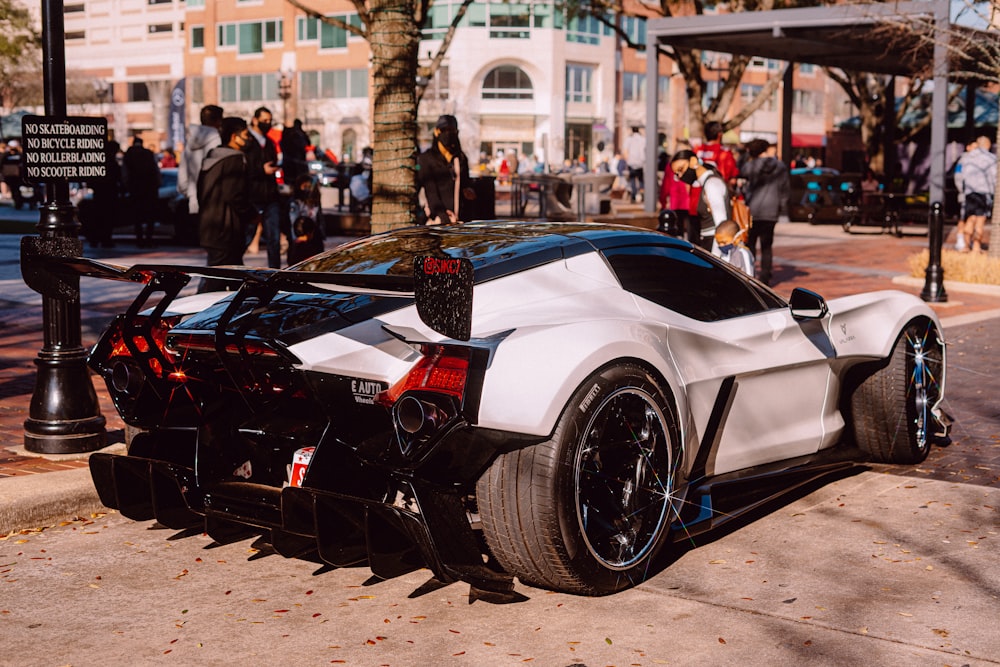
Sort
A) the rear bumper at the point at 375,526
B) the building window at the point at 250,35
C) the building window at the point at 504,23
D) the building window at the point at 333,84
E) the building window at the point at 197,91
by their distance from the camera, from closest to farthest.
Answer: the rear bumper at the point at 375,526
the building window at the point at 504,23
the building window at the point at 333,84
the building window at the point at 250,35
the building window at the point at 197,91

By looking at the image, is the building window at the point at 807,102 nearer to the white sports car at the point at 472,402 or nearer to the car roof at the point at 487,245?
the car roof at the point at 487,245

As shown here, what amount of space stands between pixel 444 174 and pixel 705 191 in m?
2.73

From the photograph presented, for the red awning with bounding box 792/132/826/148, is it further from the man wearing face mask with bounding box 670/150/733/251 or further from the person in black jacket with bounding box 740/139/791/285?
the man wearing face mask with bounding box 670/150/733/251

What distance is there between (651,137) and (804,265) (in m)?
3.99

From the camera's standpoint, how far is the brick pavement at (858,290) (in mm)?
7066

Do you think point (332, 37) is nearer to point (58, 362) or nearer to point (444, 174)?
point (444, 174)

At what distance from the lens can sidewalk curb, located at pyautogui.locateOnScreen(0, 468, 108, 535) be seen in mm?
5898

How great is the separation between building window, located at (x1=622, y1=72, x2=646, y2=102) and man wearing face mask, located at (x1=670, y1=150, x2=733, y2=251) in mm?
70605

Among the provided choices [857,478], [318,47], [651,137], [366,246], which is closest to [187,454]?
[366,246]

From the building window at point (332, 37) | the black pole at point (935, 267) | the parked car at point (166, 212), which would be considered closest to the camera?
the black pole at point (935, 267)

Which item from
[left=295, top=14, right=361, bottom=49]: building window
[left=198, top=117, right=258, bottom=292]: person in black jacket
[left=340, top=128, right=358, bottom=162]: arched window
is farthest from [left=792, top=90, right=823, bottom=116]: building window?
[left=198, top=117, right=258, bottom=292]: person in black jacket

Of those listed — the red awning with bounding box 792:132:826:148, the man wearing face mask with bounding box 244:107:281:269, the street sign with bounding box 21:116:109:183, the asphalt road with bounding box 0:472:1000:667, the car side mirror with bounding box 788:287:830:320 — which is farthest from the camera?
the red awning with bounding box 792:132:826:148

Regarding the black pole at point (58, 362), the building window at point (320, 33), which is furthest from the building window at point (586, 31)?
the black pole at point (58, 362)

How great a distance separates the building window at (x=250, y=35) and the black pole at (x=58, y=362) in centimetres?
7900
